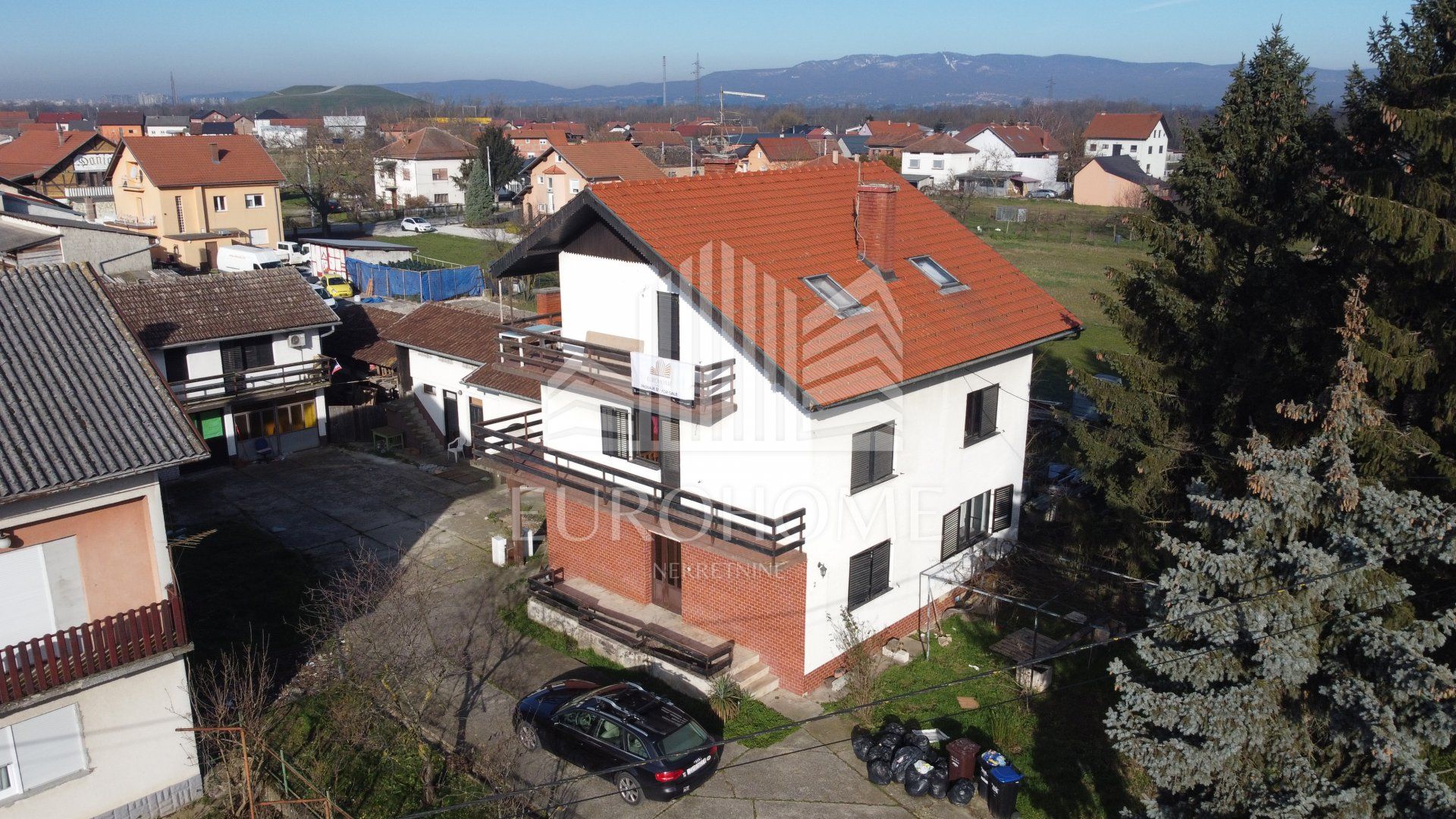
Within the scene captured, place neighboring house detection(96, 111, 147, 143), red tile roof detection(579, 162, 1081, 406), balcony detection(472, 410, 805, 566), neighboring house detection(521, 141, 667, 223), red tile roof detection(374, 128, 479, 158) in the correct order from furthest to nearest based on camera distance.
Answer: neighboring house detection(96, 111, 147, 143), red tile roof detection(374, 128, 479, 158), neighboring house detection(521, 141, 667, 223), red tile roof detection(579, 162, 1081, 406), balcony detection(472, 410, 805, 566)

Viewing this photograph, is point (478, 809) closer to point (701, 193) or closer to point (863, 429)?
point (863, 429)

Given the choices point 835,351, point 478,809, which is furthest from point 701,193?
point 478,809

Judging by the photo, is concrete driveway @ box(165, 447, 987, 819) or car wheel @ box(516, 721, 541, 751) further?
car wheel @ box(516, 721, 541, 751)

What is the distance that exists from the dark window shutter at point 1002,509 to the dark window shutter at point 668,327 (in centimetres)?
840

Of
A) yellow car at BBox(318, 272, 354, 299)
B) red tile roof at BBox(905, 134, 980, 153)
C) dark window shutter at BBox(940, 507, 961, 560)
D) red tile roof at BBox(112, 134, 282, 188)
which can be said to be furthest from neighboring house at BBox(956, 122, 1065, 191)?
dark window shutter at BBox(940, 507, 961, 560)

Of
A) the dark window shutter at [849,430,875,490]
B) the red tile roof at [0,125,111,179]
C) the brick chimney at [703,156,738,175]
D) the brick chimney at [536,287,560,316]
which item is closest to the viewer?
the dark window shutter at [849,430,875,490]

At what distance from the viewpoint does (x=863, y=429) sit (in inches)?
698

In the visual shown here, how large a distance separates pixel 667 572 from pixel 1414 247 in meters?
13.4

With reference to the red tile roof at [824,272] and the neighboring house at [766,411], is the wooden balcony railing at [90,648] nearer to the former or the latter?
the neighboring house at [766,411]

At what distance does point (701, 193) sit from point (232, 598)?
13.2m

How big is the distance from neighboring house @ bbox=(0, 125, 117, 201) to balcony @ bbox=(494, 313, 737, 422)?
73.7m

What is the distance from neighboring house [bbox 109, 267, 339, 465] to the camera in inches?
1158

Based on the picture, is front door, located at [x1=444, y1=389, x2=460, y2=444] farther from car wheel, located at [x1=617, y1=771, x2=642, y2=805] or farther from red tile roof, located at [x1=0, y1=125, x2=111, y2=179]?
red tile roof, located at [x1=0, y1=125, x2=111, y2=179]

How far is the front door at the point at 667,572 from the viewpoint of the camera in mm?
19484
